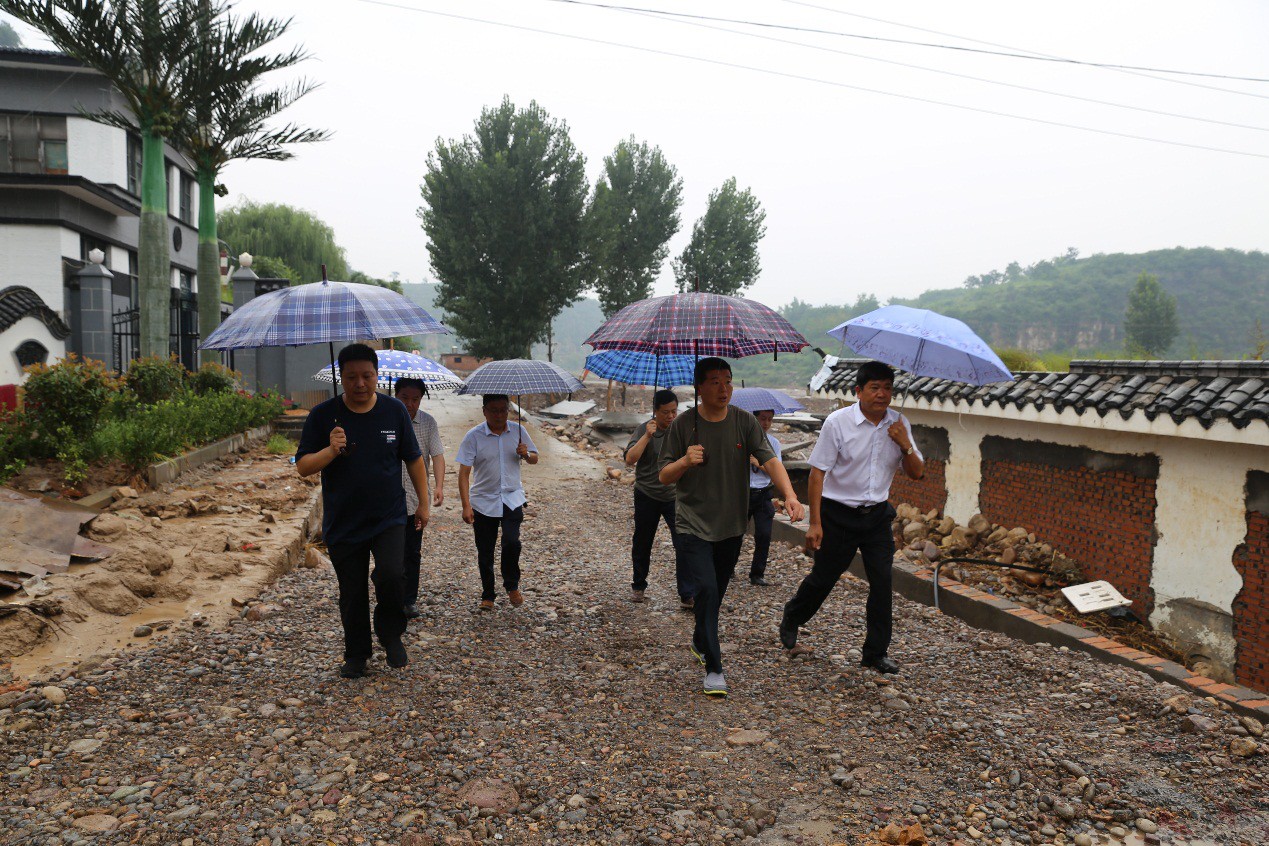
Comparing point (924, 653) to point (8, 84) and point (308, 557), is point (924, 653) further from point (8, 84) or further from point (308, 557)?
point (8, 84)

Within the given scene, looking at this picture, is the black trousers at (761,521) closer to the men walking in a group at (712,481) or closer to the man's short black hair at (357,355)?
the men walking in a group at (712,481)

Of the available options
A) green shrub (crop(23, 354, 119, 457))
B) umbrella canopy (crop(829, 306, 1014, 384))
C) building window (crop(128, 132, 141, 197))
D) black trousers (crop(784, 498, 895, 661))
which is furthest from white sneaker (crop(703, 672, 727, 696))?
building window (crop(128, 132, 141, 197))

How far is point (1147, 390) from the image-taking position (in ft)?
23.7

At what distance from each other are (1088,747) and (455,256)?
30972mm

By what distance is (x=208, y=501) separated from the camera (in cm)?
914

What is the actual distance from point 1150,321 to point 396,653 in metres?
68.6

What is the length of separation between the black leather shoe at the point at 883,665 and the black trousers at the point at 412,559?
3.12 m

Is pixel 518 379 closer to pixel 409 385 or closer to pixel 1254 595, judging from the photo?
pixel 409 385

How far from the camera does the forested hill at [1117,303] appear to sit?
74562 mm

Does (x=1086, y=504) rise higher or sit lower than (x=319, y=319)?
lower

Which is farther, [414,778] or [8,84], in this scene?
[8,84]

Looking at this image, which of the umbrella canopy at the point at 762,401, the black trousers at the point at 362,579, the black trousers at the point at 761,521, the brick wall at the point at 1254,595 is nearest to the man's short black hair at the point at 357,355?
the black trousers at the point at 362,579

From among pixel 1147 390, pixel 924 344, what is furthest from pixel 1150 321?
pixel 924 344

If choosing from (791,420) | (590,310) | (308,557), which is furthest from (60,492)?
(590,310)
